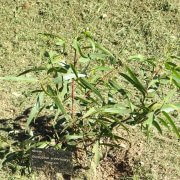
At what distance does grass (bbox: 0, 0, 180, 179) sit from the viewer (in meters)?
4.16

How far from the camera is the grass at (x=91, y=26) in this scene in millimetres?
4160

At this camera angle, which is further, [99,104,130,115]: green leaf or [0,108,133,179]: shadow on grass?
[0,108,133,179]: shadow on grass

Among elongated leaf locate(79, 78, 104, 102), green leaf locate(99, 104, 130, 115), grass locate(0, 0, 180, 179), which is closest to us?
elongated leaf locate(79, 78, 104, 102)

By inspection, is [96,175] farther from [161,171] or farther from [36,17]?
[36,17]

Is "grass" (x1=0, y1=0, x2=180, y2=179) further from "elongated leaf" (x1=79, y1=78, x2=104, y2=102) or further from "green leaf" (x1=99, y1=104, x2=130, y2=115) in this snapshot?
"elongated leaf" (x1=79, y1=78, x2=104, y2=102)

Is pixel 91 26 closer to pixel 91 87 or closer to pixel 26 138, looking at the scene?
pixel 26 138

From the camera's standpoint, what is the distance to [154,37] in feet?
14.3

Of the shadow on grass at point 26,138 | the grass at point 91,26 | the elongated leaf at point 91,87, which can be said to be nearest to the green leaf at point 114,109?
the elongated leaf at point 91,87

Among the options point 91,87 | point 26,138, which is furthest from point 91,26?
point 91,87

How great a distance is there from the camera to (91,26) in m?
4.35

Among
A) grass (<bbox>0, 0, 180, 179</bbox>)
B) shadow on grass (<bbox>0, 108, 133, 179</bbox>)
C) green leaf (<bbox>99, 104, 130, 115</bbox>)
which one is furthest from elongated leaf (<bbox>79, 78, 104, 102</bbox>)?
grass (<bbox>0, 0, 180, 179</bbox>)

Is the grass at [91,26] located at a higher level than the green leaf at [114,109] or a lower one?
higher

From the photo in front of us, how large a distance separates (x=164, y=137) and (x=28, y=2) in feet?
7.17

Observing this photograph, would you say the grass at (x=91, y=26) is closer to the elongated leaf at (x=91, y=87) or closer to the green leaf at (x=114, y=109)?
the green leaf at (x=114, y=109)
